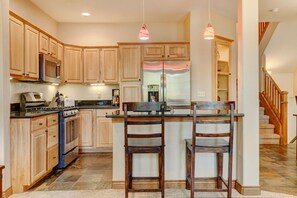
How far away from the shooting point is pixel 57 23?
18.8 feet

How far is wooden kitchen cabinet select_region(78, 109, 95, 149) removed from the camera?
5.18 metres

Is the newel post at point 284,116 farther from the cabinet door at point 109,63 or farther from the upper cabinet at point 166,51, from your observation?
the cabinet door at point 109,63

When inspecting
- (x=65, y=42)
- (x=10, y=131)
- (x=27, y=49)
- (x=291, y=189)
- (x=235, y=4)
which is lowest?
(x=291, y=189)

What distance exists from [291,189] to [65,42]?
17.1ft

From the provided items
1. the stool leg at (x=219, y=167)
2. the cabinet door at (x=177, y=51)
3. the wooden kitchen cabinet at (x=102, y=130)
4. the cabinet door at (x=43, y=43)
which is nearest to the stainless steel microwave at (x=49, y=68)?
the cabinet door at (x=43, y=43)

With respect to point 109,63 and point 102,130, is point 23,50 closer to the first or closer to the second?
point 109,63

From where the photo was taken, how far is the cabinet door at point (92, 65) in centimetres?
552

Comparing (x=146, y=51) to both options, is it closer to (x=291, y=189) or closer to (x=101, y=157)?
(x=101, y=157)

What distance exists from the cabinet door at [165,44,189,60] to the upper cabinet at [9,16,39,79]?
254 centimetres

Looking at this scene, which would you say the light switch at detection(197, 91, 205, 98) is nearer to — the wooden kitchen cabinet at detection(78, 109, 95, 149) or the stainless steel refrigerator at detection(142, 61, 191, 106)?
the stainless steel refrigerator at detection(142, 61, 191, 106)

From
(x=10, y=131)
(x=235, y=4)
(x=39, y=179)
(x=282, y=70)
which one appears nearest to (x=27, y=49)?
(x=10, y=131)

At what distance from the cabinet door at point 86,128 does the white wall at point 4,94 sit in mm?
2228

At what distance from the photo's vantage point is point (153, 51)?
17.1 feet

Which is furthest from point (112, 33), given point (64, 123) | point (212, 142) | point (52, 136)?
point (212, 142)
